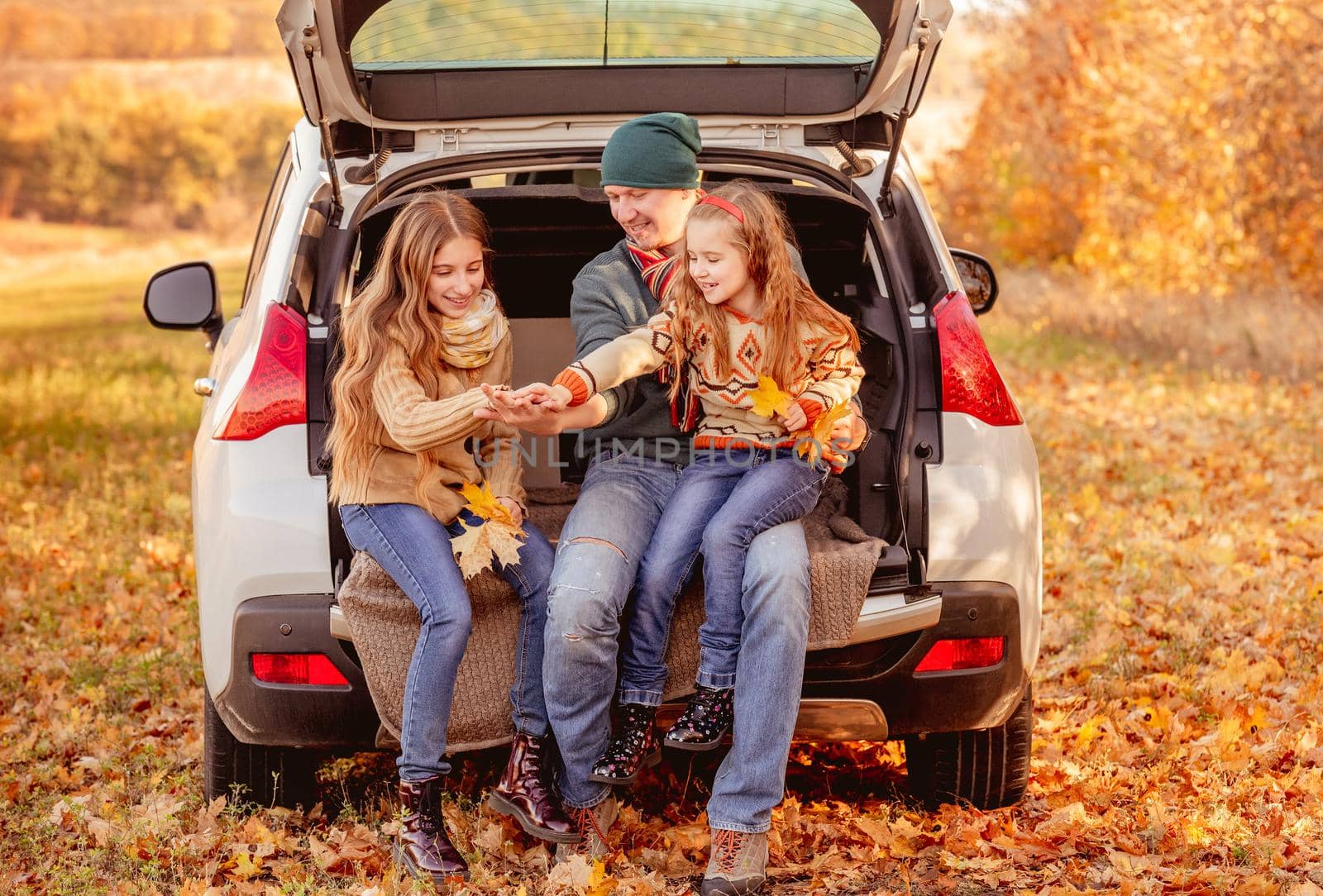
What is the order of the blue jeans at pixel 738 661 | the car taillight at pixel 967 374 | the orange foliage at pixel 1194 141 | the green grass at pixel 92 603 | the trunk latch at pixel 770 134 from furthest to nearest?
1. the orange foliage at pixel 1194 141
2. the green grass at pixel 92 603
3. the trunk latch at pixel 770 134
4. the car taillight at pixel 967 374
5. the blue jeans at pixel 738 661

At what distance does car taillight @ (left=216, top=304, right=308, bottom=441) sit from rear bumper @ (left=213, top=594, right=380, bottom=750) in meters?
0.41

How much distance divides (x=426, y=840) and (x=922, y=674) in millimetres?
1211

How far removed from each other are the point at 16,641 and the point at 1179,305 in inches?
431

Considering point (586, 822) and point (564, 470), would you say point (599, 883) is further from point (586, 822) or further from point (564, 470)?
point (564, 470)

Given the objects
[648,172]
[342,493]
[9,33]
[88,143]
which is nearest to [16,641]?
[342,493]

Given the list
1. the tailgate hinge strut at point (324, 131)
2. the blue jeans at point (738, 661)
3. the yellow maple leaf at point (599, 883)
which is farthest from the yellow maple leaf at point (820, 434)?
the tailgate hinge strut at point (324, 131)

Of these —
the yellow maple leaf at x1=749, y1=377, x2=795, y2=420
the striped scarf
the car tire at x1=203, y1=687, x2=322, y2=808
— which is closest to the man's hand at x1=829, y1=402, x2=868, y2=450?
the yellow maple leaf at x1=749, y1=377, x2=795, y2=420

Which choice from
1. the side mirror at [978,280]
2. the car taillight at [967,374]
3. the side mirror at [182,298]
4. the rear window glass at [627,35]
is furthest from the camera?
the side mirror at [978,280]

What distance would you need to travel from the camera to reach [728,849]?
3.21 meters

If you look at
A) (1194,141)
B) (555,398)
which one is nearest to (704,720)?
(555,398)

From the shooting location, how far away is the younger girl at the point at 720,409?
3283mm

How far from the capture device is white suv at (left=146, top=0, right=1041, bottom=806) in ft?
10.9

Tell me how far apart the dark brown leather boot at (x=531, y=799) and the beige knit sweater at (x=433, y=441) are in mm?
587

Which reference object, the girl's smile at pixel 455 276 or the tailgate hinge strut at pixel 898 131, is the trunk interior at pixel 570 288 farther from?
the girl's smile at pixel 455 276
